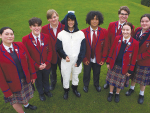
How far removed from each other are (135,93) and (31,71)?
122 inches

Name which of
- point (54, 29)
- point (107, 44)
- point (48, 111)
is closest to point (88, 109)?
point (48, 111)

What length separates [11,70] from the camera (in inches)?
84.2

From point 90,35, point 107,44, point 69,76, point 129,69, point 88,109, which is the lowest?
point 88,109

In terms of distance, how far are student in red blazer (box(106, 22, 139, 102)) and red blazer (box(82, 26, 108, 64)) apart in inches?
9.0

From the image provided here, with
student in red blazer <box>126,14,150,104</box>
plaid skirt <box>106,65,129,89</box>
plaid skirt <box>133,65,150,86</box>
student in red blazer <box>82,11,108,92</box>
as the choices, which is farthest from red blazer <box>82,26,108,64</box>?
plaid skirt <box>133,65,150,86</box>

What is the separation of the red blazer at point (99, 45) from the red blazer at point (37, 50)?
3.11ft

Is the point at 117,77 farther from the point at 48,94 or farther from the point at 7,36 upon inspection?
the point at 7,36

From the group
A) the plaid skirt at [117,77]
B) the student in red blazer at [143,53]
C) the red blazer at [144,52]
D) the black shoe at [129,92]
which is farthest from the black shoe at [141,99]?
the red blazer at [144,52]

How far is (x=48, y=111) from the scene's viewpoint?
3.07 metres

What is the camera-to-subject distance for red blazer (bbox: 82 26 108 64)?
115 inches

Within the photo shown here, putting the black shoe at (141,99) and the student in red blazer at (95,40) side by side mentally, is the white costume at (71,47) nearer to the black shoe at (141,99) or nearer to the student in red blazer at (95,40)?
the student in red blazer at (95,40)

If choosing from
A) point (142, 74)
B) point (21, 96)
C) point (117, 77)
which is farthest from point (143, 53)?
point (21, 96)

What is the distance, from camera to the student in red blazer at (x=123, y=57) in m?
2.62

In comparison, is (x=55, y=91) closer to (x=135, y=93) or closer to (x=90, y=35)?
(x=90, y=35)
